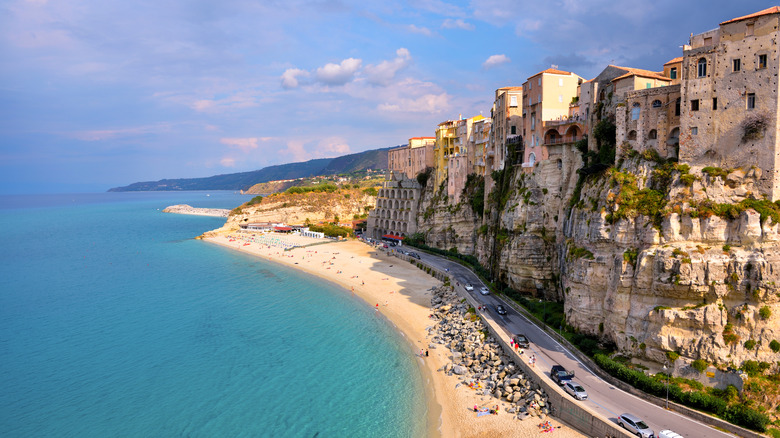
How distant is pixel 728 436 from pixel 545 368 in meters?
10.3

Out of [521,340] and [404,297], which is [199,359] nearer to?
[404,297]

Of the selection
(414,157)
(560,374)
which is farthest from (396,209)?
(560,374)

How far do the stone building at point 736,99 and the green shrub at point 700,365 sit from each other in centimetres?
1176

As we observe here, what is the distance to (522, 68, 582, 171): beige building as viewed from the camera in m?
47.3

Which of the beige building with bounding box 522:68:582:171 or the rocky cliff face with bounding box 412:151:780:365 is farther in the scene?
the beige building with bounding box 522:68:582:171

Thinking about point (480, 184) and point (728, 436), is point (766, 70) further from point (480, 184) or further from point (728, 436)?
point (480, 184)

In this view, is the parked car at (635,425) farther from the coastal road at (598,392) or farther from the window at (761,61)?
the window at (761,61)

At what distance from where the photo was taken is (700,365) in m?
25.5

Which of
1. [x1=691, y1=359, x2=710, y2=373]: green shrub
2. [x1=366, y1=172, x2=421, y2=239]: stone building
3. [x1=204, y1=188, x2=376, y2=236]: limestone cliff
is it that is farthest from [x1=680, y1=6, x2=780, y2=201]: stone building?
[x1=204, y1=188, x2=376, y2=236]: limestone cliff

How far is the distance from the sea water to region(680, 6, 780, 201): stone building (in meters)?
27.2

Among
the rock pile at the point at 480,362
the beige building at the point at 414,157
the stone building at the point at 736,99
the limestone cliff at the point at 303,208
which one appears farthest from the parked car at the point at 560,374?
the limestone cliff at the point at 303,208

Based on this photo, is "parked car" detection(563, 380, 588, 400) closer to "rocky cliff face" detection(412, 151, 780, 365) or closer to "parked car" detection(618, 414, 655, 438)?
"parked car" detection(618, 414, 655, 438)

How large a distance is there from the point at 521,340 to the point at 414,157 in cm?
6995

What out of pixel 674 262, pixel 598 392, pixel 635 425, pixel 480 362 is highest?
pixel 674 262
